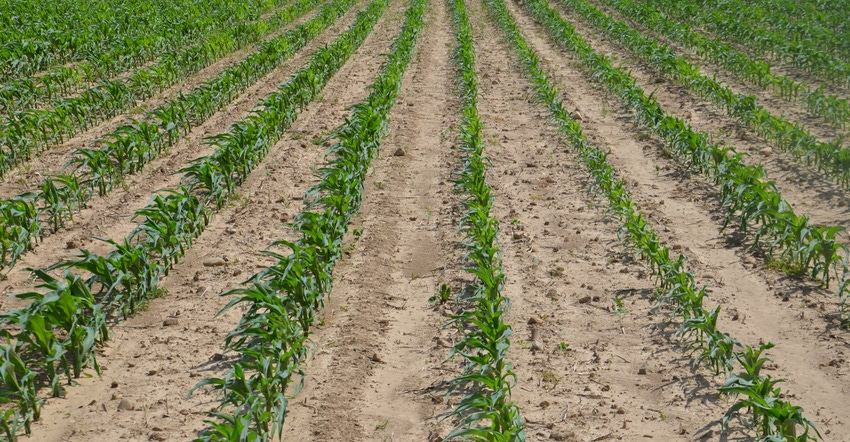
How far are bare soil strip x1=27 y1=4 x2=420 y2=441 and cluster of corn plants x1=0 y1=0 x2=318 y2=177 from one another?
2809 millimetres

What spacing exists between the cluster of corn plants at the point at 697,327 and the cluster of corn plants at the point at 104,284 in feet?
12.9

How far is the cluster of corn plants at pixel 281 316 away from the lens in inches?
189

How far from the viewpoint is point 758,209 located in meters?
7.64

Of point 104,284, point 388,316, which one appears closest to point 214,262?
point 104,284

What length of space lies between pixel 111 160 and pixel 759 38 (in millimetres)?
12953

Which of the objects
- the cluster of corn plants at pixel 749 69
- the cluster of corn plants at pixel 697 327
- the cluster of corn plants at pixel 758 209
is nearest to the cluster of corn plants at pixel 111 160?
the cluster of corn plants at pixel 697 327

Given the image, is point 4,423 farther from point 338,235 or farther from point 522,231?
point 522,231

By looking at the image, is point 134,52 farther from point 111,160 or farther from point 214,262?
point 214,262

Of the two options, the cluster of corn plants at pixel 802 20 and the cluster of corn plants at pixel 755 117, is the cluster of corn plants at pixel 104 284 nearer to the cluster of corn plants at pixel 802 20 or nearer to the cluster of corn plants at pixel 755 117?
the cluster of corn plants at pixel 755 117

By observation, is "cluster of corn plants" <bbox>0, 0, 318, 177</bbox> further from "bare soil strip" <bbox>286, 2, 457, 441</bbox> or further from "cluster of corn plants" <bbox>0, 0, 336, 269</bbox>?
"bare soil strip" <bbox>286, 2, 457, 441</bbox>

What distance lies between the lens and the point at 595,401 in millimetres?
5391

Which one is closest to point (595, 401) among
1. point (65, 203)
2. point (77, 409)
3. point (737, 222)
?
point (77, 409)

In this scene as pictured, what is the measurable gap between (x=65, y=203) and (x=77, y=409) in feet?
11.4

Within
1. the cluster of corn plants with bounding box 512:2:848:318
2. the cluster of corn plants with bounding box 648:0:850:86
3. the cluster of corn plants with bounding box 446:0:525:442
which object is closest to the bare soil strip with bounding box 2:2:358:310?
the cluster of corn plants with bounding box 446:0:525:442
